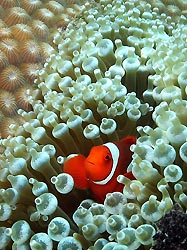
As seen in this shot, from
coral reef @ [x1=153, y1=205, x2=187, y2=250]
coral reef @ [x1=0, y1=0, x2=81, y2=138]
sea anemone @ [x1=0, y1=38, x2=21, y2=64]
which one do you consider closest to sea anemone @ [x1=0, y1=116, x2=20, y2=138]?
coral reef @ [x1=0, y1=0, x2=81, y2=138]

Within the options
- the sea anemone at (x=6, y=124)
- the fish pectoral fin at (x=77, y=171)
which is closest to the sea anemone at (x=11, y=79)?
the sea anemone at (x=6, y=124)

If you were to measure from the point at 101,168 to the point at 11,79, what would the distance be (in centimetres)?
63

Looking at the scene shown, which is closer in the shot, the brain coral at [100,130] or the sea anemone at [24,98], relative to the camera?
the brain coral at [100,130]

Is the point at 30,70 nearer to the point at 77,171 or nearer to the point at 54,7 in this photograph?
the point at 54,7

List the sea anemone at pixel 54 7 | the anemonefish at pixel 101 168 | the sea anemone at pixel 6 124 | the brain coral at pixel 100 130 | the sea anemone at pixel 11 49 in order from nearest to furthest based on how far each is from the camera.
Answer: the brain coral at pixel 100 130 → the anemonefish at pixel 101 168 → the sea anemone at pixel 6 124 → the sea anemone at pixel 11 49 → the sea anemone at pixel 54 7

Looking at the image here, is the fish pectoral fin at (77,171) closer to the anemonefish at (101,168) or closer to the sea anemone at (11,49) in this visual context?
the anemonefish at (101,168)

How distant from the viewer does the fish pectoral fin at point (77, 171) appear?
132cm

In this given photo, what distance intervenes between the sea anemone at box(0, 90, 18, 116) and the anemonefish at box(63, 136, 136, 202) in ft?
1.45

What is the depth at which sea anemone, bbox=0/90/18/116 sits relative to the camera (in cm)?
165

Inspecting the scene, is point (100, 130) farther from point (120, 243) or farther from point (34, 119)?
point (120, 243)

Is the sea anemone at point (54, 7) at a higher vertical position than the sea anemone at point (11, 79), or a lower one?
higher

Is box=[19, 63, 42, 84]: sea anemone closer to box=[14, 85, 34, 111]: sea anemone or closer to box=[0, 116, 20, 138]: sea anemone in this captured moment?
box=[14, 85, 34, 111]: sea anemone

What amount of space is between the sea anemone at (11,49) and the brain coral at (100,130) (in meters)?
0.12

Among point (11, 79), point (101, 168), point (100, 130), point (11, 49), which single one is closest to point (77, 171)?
point (101, 168)
